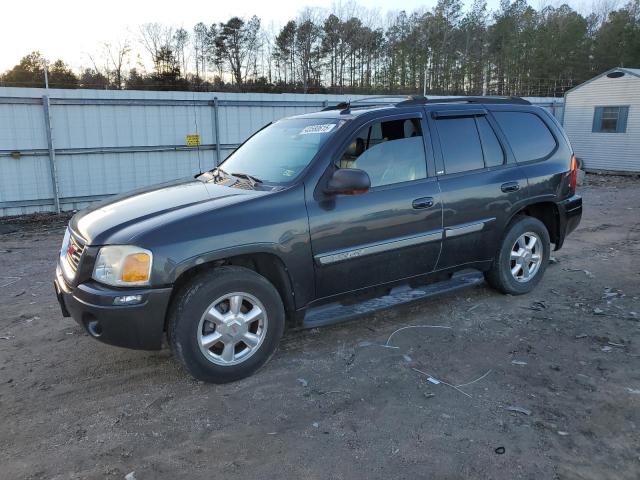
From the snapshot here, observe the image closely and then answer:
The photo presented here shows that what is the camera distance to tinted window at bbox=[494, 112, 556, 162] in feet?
17.0

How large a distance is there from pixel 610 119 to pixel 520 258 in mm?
17152

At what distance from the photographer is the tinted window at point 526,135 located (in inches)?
204

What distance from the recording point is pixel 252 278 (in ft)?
11.9

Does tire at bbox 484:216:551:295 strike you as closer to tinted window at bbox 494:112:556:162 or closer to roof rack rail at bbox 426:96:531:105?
tinted window at bbox 494:112:556:162

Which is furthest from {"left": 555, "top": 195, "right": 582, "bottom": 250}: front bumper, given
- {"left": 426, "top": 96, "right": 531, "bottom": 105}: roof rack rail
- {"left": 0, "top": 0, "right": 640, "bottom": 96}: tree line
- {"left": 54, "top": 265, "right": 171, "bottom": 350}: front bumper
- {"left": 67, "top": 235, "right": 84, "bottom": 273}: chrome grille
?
{"left": 0, "top": 0, "right": 640, "bottom": 96}: tree line

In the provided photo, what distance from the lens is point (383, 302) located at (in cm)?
438

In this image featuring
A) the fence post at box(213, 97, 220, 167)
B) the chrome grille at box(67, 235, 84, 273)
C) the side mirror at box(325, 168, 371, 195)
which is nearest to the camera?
the chrome grille at box(67, 235, 84, 273)

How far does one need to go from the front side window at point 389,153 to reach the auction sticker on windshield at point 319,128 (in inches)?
9.9

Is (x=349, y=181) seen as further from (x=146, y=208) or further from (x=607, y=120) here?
(x=607, y=120)

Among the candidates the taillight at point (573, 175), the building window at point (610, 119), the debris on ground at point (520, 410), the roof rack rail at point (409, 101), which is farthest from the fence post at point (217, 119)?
the building window at point (610, 119)

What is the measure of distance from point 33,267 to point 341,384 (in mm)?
5245

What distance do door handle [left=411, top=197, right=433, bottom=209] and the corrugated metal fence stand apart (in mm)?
9114

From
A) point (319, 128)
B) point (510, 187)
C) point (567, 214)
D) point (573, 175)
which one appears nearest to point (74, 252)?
point (319, 128)

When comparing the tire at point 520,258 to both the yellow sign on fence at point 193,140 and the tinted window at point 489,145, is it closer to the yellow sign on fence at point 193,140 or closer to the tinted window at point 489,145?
the tinted window at point 489,145
